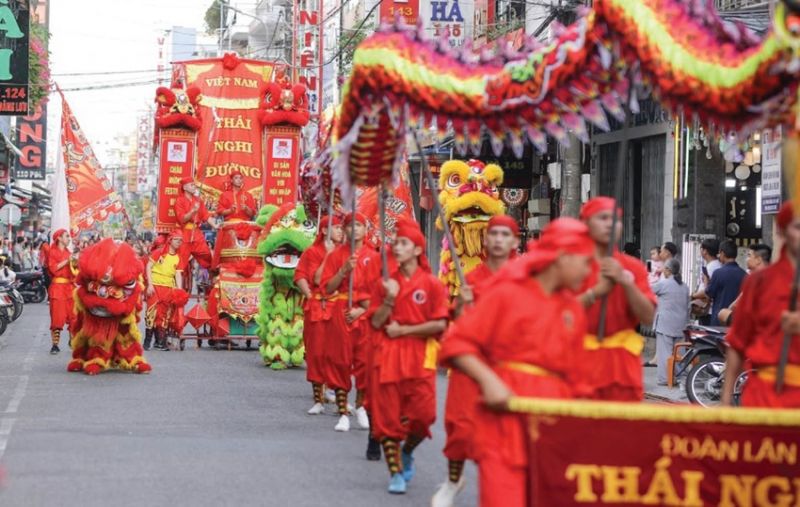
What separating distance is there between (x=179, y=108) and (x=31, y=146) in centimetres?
3532

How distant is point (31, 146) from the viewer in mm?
57562

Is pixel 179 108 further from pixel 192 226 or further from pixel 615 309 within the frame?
pixel 615 309

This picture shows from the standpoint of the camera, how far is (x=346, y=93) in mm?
8539

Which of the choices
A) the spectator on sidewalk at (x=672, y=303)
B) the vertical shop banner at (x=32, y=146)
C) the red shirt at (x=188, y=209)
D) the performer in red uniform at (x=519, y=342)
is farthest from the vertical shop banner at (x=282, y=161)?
the vertical shop banner at (x=32, y=146)

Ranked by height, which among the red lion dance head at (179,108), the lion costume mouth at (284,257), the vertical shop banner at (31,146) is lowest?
the lion costume mouth at (284,257)

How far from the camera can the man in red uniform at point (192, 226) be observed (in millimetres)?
22281

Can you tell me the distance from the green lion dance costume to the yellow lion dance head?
289 centimetres

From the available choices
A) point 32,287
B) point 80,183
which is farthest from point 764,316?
point 32,287

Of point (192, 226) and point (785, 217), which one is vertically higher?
point (192, 226)

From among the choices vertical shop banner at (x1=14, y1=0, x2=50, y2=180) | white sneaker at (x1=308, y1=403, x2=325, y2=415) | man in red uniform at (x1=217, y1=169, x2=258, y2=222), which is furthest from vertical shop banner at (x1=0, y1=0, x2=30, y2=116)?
vertical shop banner at (x1=14, y1=0, x2=50, y2=180)

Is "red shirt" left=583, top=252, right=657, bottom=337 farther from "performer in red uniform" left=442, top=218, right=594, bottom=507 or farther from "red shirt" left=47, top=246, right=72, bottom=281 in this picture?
"red shirt" left=47, top=246, right=72, bottom=281

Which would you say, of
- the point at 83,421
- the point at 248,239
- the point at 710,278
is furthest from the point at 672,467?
the point at 248,239

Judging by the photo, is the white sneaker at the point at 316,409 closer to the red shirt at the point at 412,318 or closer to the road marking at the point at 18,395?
the road marking at the point at 18,395

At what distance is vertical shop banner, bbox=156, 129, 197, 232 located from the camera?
23.8m
